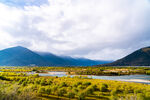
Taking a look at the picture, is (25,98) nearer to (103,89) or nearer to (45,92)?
(45,92)

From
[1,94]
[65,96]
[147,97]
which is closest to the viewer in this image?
[1,94]

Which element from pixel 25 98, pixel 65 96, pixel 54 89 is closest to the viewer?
pixel 25 98

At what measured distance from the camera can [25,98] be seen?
14648 mm

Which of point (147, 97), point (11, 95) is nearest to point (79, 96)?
point (147, 97)

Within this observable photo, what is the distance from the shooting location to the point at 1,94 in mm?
13477

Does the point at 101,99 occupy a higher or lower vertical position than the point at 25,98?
lower

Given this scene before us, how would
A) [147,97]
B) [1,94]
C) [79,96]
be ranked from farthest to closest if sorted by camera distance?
1. [79,96]
2. [147,97]
3. [1,94]

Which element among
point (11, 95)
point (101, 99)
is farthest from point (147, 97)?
point (11, 95)

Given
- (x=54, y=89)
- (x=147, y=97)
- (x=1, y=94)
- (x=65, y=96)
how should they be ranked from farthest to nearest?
(x=54, y=89) → (x=65, y=96) → (x=147, y=97) → (x=1, y=94)

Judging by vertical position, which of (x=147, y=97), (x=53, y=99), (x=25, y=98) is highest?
(x=25, y=98)

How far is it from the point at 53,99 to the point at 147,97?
59.7 ft

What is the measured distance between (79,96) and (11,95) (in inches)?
606

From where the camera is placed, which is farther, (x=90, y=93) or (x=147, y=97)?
(x=90, y=93)

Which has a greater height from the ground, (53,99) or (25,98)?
(25,98)
